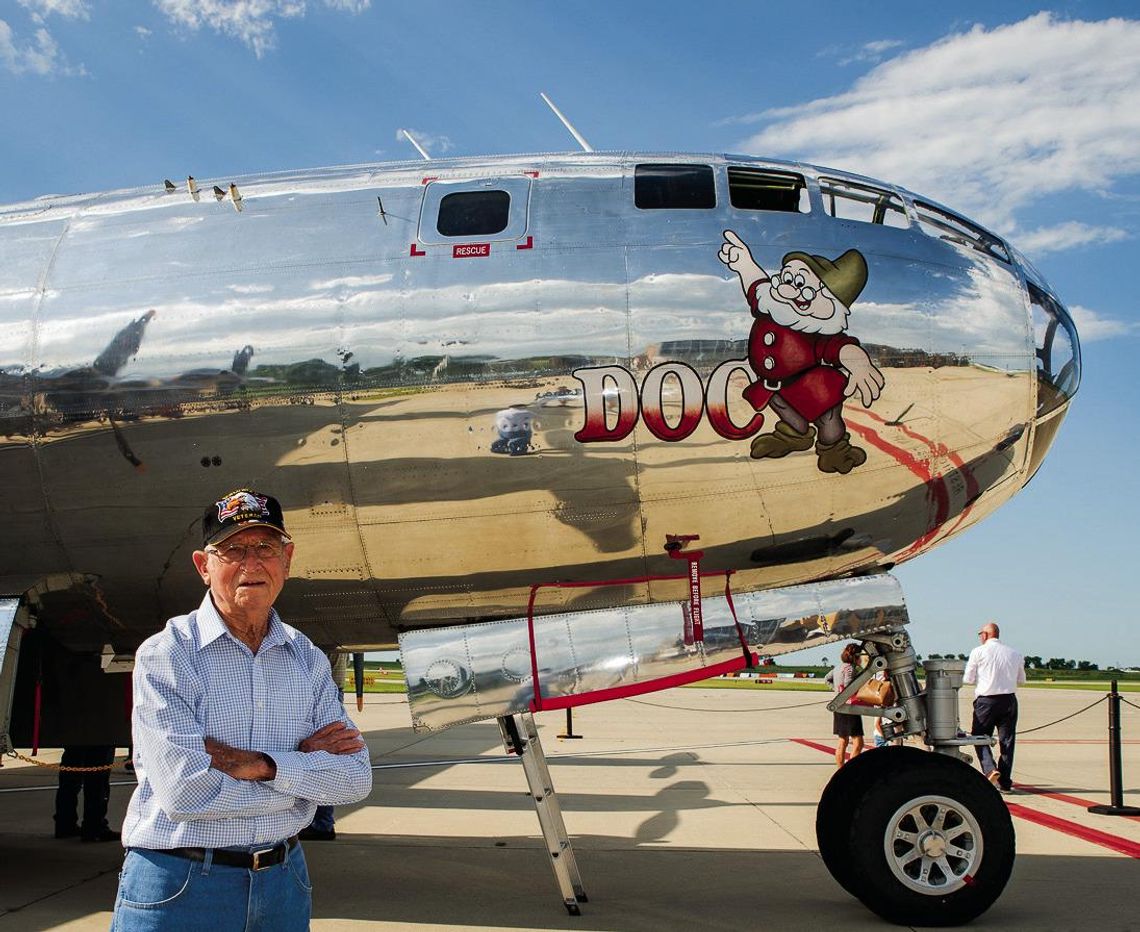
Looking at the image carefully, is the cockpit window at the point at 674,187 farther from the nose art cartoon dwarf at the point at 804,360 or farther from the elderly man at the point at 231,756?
the elderly man at the point at 231,756

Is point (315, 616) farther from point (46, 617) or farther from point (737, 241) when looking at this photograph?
point (737, 241)

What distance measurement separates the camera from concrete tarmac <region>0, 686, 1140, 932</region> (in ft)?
21.7

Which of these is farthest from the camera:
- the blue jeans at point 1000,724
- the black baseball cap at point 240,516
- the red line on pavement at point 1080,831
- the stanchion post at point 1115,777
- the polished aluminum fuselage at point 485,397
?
the blue jeans at point 1000,724

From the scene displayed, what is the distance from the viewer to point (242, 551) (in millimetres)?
3127

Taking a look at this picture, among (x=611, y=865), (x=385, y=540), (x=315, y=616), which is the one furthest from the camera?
(x=611, y=865)

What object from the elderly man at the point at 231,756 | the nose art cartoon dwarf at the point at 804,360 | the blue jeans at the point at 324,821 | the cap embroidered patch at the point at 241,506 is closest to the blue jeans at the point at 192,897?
the elderly man at the point at 231,756

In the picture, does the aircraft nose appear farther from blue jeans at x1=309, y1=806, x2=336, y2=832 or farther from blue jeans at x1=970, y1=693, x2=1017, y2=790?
blue jeans at x1=309, y1=806, x2=336, y2=832

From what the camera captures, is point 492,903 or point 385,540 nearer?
point 385,540

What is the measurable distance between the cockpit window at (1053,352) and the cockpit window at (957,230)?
337 millimetres

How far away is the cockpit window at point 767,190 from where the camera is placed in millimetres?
6621

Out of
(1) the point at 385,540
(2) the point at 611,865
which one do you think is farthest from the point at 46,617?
(2) the point at 611,865

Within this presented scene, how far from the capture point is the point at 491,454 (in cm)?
629

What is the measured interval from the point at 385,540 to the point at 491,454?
86 cm

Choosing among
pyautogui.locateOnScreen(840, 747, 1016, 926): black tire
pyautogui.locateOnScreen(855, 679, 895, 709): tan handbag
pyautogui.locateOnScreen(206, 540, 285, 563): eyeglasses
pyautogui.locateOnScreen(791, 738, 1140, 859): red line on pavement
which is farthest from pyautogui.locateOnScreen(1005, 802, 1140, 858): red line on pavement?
pyautogui.locateOnScreen(206, 540, 285, 563): eyeglasses
